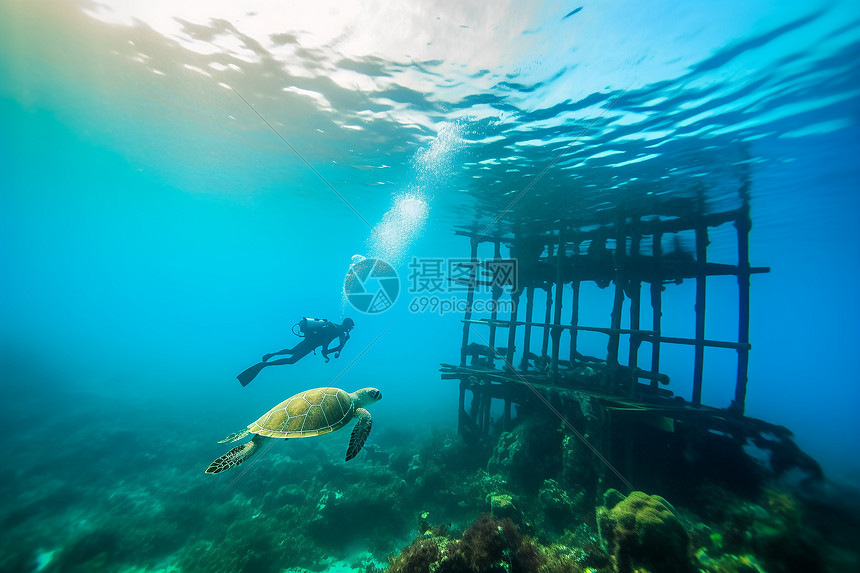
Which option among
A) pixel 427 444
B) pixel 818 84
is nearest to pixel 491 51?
pixel 818 84

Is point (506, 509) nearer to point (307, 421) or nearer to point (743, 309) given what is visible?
point (307, 421)

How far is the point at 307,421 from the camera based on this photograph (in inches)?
230

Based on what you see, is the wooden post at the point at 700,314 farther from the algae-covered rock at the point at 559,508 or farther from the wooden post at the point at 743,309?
the algae-covered rock at the point at 559,508

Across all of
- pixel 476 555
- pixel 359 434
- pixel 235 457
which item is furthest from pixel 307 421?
pixel 476 555

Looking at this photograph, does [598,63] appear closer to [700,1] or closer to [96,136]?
[700,1]

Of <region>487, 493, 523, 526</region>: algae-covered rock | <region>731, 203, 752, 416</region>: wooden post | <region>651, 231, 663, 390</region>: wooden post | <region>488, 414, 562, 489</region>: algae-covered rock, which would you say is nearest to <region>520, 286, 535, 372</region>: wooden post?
<region>488, 414, 562, 489</region>: algae-covered rock

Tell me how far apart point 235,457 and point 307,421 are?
1.24 meters

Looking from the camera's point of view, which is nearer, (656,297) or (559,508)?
(559,508)

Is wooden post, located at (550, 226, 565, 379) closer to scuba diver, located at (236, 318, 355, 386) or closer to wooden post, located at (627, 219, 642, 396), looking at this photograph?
wooden post, located at (627, 219, 642, 396)

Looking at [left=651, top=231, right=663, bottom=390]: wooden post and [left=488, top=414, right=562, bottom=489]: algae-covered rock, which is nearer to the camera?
[left=488, top=414, right=562, bottom=489]: algae-covered rock

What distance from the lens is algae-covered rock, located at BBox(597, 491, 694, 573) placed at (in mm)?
4730

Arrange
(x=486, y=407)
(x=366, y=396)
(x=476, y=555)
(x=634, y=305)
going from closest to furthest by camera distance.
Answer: (x=476, y=555)
(x=366, y=396)
(x=634, y=305)
(x=486, y=407)

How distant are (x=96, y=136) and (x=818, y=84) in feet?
133

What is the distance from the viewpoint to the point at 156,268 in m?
108
